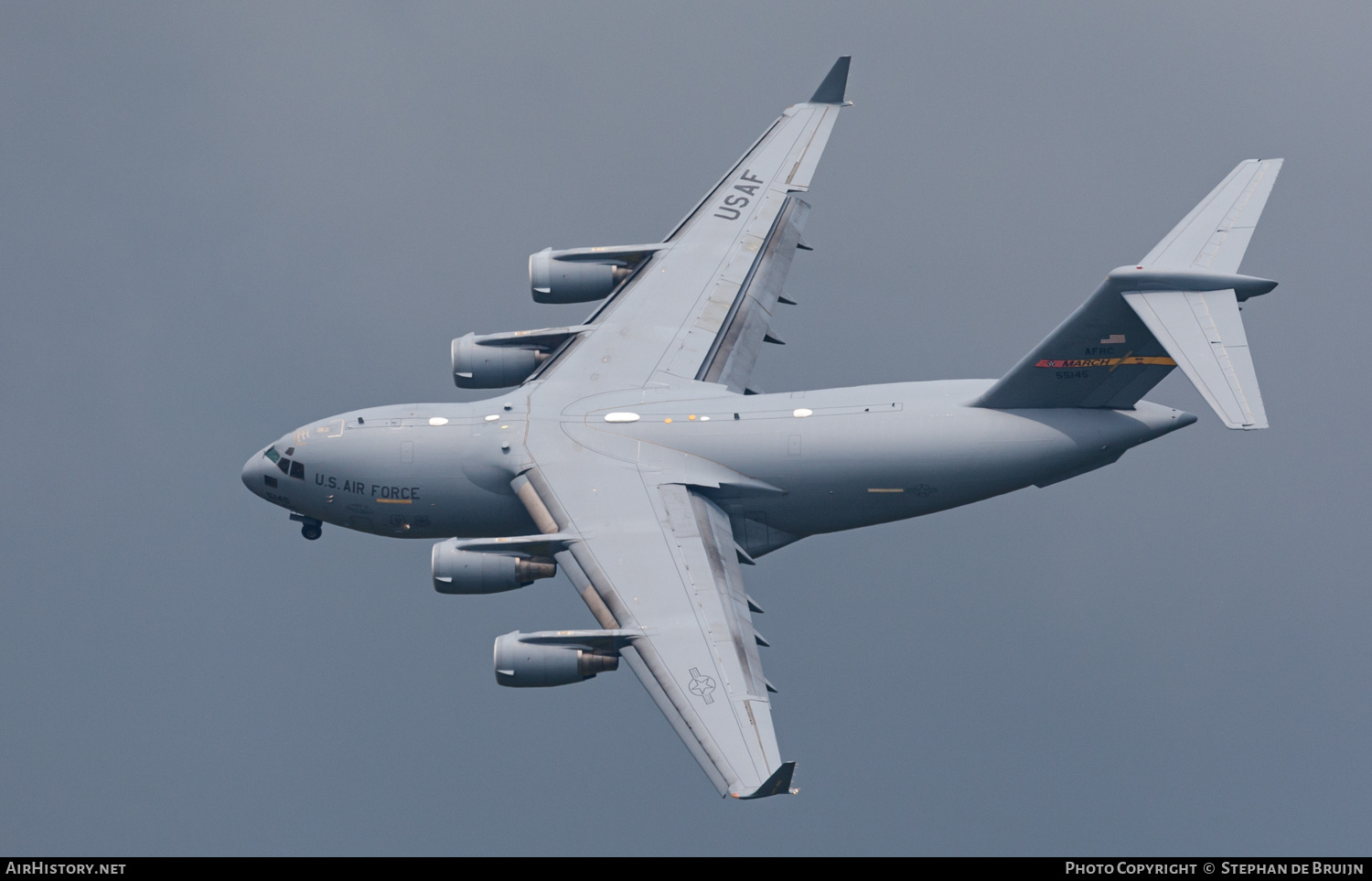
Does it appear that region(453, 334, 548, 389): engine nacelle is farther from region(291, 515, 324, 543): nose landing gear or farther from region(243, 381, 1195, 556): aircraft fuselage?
region(291, 515, 324, 543): nose landing gear

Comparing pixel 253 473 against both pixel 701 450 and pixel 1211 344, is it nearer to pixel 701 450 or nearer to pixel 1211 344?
pixel 701 450

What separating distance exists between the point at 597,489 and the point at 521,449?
233cm

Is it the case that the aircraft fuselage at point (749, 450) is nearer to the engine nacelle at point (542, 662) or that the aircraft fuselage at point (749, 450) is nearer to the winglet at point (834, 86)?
the engine nacelle at point (542, 662)

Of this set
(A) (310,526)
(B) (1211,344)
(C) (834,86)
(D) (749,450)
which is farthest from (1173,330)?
(A) (310,526)

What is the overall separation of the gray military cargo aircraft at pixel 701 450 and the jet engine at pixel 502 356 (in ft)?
0.16

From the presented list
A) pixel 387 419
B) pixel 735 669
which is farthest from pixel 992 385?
pixel 387 419

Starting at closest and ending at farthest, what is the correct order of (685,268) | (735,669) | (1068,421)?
(735,669) → (1068,421) → (685,268)

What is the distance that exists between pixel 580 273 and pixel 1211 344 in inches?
705

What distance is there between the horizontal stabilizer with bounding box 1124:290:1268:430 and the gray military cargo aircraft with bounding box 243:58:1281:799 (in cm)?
5

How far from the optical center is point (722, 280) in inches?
2317

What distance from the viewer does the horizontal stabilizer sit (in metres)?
47.6

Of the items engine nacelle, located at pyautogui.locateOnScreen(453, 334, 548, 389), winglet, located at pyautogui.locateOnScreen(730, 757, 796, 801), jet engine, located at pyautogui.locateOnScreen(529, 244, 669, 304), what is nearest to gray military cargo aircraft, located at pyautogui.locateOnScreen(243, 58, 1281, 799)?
engine nacelle, located at pyautogui.locateOnScreen(453, 334, 548, 389)

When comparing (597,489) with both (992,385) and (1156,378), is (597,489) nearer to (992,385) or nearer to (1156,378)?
(992,385)

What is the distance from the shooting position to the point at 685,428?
2137 inches
